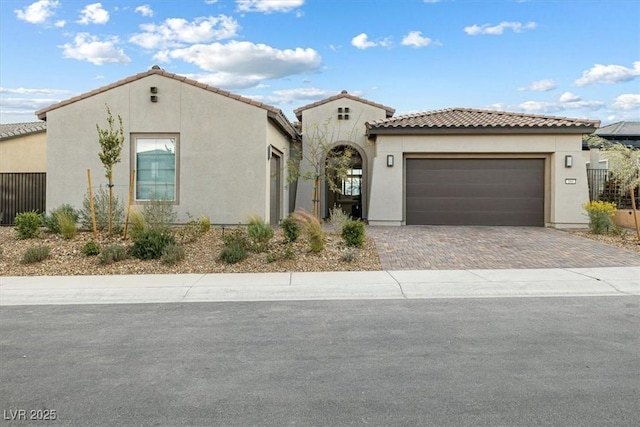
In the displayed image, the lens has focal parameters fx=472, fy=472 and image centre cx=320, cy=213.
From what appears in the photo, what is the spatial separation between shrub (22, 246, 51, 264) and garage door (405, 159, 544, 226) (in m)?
12.5

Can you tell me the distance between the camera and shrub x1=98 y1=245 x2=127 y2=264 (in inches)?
407

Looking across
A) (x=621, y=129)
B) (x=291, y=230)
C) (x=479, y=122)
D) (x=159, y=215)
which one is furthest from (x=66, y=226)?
(x=621, y=129)

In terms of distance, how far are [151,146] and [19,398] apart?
1128 cm

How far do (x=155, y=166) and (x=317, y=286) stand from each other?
26.6ft

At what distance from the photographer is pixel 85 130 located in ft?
47.0

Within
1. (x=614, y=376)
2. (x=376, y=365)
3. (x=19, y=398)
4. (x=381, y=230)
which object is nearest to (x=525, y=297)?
(x=614, y=376)

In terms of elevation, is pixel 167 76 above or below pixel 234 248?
above

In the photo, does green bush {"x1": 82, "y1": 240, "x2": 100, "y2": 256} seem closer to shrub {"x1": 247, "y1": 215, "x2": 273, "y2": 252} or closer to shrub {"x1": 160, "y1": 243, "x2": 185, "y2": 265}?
shrub {"x1": 160, "y1": 243, "x2": 185, "y2": 265}

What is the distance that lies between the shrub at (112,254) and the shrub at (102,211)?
85.8 inches

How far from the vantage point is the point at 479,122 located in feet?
57.1

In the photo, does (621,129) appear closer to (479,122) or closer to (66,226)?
(479,122)

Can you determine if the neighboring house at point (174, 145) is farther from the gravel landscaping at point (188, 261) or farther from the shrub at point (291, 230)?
the shrub at point (291, 230)

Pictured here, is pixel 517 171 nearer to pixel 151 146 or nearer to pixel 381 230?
pixel 381 230

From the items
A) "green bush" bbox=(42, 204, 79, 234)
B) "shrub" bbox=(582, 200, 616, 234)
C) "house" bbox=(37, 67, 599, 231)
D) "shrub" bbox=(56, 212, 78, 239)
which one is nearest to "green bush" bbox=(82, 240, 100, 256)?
"shrub" bbox=(56, 212, 78, 239)
